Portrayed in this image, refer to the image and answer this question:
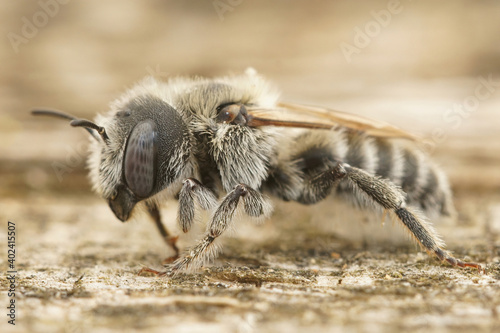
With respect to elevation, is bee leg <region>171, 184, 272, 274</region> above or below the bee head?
below

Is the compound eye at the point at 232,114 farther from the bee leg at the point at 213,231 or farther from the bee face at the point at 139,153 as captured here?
the bee leg at the point at 213,231

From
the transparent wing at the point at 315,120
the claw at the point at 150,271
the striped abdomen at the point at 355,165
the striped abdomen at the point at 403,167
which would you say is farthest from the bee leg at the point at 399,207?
the claw at the point at 150,271

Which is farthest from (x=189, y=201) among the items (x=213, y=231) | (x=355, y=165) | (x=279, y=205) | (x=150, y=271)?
(x=355, y=165)

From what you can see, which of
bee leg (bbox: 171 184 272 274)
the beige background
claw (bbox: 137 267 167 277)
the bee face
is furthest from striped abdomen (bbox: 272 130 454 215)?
claw (bbox: 137 267 167 277)

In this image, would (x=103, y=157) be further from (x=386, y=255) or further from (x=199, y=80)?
(x=386, y=255)

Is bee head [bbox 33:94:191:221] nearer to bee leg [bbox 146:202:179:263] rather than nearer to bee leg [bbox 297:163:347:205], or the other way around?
bee leg [bbox 146:202:179:263]

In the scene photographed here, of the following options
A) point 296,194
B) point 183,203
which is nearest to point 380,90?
point 296,194

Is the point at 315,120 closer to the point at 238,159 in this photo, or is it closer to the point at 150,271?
the point at 238,159
